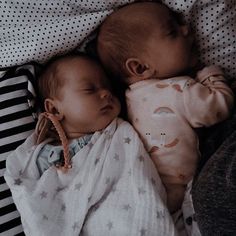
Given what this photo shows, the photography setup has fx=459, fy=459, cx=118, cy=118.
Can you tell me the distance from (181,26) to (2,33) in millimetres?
445

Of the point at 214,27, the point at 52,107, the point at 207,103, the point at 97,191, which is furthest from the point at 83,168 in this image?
the point at 214,27

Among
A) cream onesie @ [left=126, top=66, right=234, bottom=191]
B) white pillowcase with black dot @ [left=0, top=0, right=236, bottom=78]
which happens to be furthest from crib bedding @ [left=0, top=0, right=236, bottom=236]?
cream onesie @ [left=126, top=66, right=234, bottom=191]

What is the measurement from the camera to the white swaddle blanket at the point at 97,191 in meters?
0.96

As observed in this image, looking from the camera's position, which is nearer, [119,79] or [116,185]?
A: [116,185]

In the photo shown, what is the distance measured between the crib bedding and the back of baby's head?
0.03 meters

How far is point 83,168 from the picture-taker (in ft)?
3.46

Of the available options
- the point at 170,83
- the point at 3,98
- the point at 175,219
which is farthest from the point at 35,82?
the point at 175,219

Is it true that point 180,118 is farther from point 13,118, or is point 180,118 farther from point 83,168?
point 13,118

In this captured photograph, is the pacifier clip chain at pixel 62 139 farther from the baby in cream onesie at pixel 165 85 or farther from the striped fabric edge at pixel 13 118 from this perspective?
the baby in cream onesie at pixel 165 85

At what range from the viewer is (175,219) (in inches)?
39.9

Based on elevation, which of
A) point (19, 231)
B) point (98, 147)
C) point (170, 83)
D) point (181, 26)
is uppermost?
point (181, 26)

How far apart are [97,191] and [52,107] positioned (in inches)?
9.8

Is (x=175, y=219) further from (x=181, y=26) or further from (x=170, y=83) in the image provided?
(x=181, y=26)

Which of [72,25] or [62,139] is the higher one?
[72,25]
